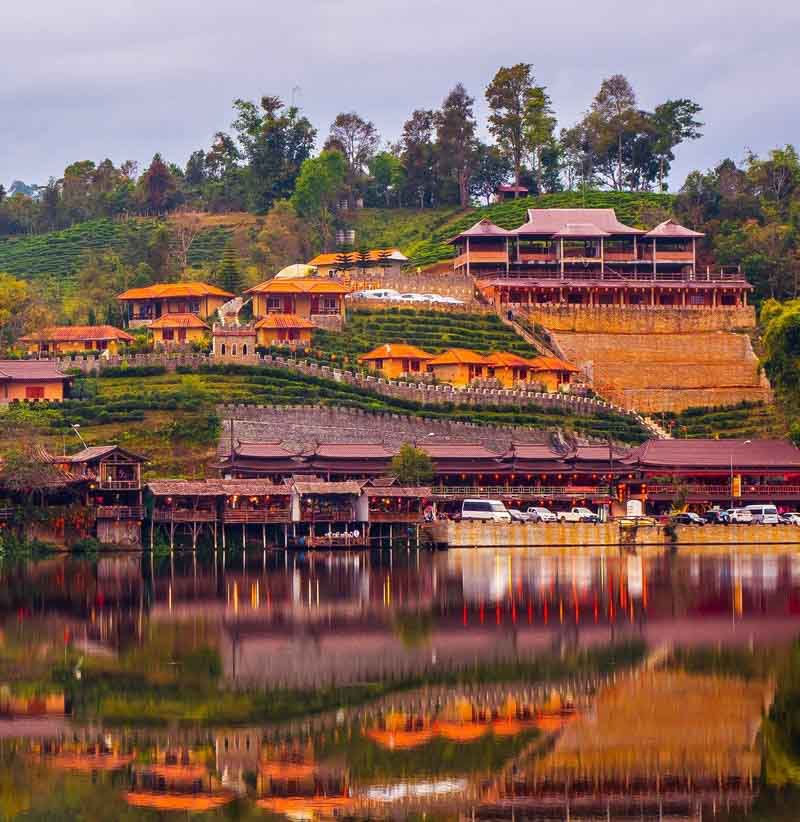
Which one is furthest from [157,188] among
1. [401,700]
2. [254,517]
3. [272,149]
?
[401,700]

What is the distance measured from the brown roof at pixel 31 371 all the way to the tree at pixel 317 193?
4536 cm

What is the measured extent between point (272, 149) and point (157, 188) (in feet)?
39.3

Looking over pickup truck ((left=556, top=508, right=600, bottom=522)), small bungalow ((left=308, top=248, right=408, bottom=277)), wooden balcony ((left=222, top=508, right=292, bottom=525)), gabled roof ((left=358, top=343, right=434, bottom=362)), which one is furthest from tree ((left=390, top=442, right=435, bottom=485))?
small bungalow ((left=308, top=248, right=408, bottom=277))

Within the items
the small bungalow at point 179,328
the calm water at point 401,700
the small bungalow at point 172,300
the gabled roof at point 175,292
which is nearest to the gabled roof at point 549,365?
the small bungalow at point 179,328

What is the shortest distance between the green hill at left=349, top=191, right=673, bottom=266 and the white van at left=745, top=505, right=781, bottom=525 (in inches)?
1723

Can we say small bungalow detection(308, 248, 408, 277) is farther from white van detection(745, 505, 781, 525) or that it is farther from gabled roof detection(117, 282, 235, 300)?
white van detection(745, 505, 781, 525)

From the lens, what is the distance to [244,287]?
123688mm

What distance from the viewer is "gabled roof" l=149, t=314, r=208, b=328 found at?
110250 mm

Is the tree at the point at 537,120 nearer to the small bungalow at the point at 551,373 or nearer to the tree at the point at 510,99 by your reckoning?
the tree at the point at 510,99

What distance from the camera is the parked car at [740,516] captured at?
90.3 metres

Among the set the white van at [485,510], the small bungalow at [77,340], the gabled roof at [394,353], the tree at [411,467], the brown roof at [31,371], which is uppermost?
the small bungalow at [77,340]

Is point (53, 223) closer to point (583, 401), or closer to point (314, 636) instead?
point (583, 401)

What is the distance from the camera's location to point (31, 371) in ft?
328

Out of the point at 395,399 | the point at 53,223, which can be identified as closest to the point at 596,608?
the point at 395,399
